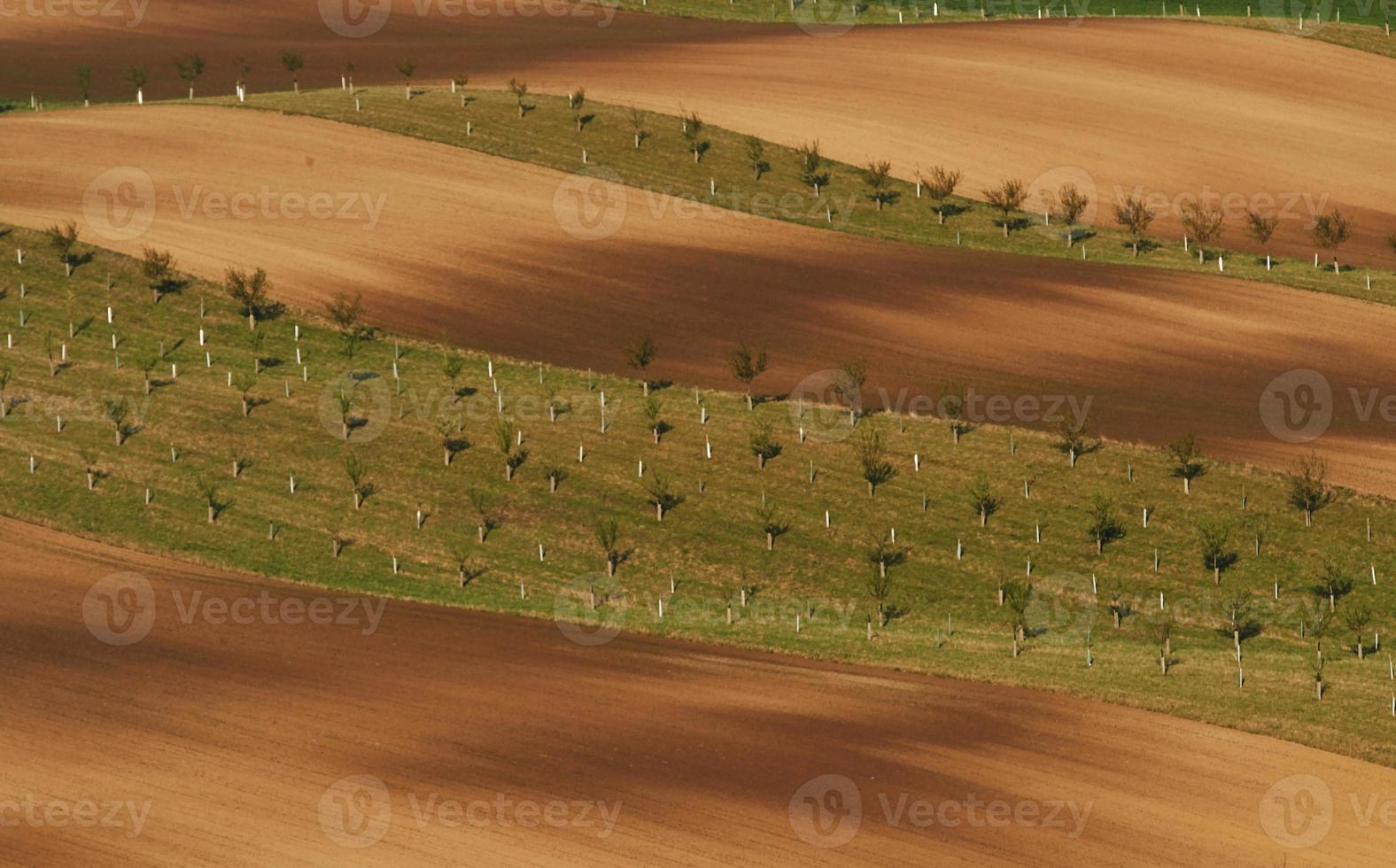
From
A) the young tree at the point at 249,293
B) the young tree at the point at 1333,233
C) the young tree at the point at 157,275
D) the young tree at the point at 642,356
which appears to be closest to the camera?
the young tree at the point at 642,356

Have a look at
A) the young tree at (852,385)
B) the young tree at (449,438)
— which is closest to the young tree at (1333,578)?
the young tree at (852,385)

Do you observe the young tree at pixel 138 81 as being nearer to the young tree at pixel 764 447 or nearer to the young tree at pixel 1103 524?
the young tree at pixel 764 447

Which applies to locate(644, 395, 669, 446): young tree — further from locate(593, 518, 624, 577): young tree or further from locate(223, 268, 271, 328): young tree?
locate(223, 268, 271, 328): young tree

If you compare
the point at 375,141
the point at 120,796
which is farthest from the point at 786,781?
the point at 375,141

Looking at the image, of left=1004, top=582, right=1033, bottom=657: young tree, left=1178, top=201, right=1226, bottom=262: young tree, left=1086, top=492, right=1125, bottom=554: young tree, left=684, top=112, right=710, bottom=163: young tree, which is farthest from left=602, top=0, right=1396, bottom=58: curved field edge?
left=1004, top=582, right=1033, bottom=657: young tree

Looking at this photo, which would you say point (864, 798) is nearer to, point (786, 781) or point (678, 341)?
point (786, 781)
